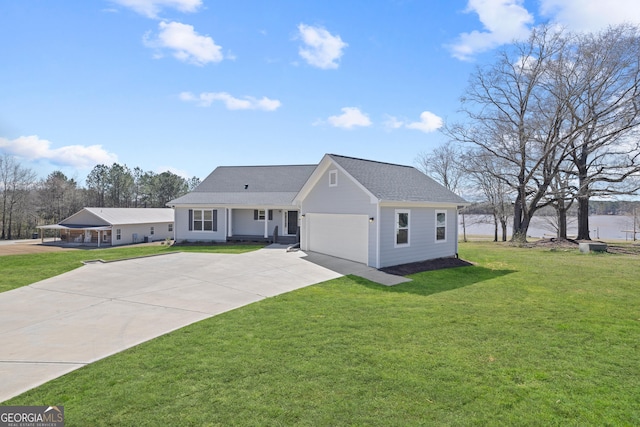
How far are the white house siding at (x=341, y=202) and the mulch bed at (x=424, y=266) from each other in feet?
3.00

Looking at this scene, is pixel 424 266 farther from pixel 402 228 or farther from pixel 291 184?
pixel 291 184

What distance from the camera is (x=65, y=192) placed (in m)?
48.6

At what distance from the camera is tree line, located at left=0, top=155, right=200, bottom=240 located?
44125 mm

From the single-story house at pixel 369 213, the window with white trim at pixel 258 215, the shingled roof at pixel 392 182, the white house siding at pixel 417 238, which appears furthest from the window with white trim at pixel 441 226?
the window with white trim at pixel 258 215

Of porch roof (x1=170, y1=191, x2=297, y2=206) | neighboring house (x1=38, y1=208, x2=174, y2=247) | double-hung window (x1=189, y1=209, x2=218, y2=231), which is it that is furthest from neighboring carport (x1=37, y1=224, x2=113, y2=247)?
double-hung window (x1=189, y1=209, x2=218, y2=231)

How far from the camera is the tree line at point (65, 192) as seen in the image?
44.1 metres

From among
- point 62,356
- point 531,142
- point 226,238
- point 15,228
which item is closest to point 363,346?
point 62,356

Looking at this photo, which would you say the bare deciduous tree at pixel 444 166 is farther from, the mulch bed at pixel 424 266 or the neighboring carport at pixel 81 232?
the neighboring carport at pixel 81 232

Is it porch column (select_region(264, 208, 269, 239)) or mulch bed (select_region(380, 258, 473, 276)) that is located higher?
porch column (select_region(264, 208, 269, 239))

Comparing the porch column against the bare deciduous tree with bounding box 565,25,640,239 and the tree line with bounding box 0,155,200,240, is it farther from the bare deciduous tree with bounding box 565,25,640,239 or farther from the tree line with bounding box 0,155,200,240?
the tree line with bounding box 0,155,200,240

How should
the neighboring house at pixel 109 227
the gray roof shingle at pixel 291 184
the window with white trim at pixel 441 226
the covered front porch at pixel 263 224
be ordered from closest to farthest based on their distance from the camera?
the gray roof shingle at pixel 291 184 < the window with white trim at pixel 441 226 < the covered front porch at pixel 263 224 < the neighboring house at pixel 109 227

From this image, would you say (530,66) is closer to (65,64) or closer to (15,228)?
(65,64)

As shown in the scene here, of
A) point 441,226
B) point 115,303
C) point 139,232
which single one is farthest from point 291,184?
point 115,303

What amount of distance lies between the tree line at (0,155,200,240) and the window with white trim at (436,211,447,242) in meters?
39.2
